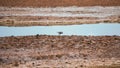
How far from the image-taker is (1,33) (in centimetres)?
2484

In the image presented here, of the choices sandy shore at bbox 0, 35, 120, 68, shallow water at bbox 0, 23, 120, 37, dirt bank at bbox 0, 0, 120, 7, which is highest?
dirt bank at bbox 0, 0, 120, 7

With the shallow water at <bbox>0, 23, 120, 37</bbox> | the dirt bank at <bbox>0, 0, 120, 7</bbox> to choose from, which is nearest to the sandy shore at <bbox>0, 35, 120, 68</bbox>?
the shallow water at <bbox>0, 23, 120, 37</bbox>

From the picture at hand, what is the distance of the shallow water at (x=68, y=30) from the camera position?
24672 mm

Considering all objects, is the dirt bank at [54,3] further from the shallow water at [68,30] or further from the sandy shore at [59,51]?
the sandy shore at [59,51]

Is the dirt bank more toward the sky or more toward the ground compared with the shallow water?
more toward the sky

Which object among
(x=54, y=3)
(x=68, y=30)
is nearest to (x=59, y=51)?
(x=68, y=30)

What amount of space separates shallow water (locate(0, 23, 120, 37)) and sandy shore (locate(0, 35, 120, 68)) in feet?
5.25

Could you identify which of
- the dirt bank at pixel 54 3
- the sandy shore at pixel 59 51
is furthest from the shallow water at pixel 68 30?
the dirt bank at pixel 54 3

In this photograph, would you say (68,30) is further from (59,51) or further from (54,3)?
(54,3)

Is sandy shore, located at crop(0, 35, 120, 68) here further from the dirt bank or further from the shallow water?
the dirt bank

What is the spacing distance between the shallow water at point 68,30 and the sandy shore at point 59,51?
160 cm

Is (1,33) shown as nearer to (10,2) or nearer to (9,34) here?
(9,34)

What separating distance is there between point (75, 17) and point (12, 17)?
5576mm

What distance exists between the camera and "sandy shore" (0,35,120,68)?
17062 mm
